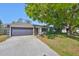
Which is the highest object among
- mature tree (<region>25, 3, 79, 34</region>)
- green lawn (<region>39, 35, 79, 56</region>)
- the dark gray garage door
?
mature tree (<region>25, 3, 79, 34</region>)

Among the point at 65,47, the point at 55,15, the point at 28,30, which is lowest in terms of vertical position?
the point at 65,47

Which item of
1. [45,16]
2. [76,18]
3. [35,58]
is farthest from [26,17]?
[35,58]

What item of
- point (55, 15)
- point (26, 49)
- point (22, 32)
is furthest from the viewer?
point (22, 32)

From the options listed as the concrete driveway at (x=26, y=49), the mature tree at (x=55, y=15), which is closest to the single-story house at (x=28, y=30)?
the mature tree at (x=55, y=15)

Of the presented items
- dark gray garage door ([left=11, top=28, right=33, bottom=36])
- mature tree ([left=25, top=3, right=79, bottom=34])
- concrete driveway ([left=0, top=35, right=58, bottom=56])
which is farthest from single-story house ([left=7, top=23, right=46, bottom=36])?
concrete driveway ([left=0, top=35, right=58, bottom=56])

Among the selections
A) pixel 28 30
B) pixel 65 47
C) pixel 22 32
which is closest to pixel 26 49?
pixel 65 47

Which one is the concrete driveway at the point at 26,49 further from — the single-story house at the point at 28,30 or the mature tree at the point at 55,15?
the mature tree at the point at 55,15

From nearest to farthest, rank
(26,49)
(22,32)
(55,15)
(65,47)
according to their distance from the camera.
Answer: (26,49) < (65,47) < (55,15) < (22,32)

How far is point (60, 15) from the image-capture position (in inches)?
810

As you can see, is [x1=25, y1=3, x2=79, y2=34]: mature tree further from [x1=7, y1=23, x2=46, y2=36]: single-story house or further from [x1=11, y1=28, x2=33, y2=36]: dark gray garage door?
[x1=11, y1=28, x2=33, y2=36]: dark gray garage door

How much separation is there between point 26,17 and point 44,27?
2306 mm

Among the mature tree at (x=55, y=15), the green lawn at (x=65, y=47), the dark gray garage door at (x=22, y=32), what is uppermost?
→ the mature tree at (x=55, y=15)

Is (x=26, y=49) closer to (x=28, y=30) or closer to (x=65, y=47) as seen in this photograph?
(x=65, y=47)

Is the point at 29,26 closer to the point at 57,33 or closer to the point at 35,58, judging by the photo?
the point at 57,33
